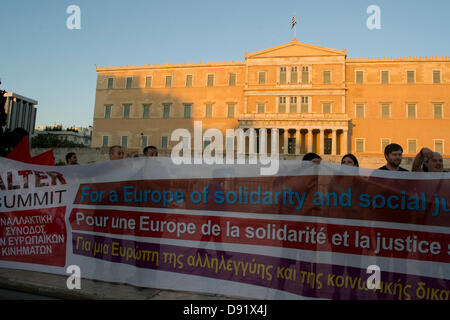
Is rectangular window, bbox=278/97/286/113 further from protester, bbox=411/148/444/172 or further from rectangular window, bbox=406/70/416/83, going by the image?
protester, bbox=411/148/444/172

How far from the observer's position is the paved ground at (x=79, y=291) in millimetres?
3582

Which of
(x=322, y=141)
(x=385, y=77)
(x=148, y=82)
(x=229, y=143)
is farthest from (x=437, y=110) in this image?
(x=148, y=82)

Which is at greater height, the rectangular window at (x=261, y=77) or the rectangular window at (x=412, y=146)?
the rectangular window at (x=261, y=77)

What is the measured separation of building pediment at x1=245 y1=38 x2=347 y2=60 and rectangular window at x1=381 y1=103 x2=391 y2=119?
8.16 metres

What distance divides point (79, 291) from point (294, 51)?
40.4 m

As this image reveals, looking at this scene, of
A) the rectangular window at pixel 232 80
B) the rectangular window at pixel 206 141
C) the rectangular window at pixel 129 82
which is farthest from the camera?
the rectangular window at pixel 129 82

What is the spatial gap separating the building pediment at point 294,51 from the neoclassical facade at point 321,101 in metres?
0.12

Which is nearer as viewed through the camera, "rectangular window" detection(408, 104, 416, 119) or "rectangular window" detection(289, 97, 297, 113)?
"rectangular window" detection(408, 104, 416, 119)

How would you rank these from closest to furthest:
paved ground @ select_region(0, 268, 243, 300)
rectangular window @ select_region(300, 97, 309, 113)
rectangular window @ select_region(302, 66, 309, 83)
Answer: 1. paved ground @ select_region(0, 268, 243, 300)
2. rectangular window @ select_region(300, 97, 309, 113)
3. rectangular window @ select_region(302, 66, 309, 83)

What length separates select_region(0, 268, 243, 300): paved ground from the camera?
358 cm

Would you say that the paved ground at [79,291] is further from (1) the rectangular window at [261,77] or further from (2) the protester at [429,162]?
(1) the rectangular window at [261,77]

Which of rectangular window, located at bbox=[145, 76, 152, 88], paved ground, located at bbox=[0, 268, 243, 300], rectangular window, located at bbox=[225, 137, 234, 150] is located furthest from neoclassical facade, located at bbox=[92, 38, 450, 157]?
paved ground, located at bbox=[0, 268, 243, 300]

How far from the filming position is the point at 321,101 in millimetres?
38344

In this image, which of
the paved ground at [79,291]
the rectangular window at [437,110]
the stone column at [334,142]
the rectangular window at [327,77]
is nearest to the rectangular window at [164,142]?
the stone column at [334,142]
